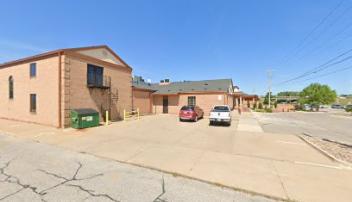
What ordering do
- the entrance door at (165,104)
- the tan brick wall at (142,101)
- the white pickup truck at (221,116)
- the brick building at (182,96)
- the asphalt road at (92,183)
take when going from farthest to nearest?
the entrance door at (165,104), the brick building at (182,96), the tan brick wall at (142,101), the white pickup truck at (221,116), the asphalt road at (92,183)

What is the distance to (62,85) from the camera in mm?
12227

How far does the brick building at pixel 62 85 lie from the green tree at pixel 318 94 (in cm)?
5757

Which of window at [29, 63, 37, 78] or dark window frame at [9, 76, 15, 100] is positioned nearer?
window at [29, 63, 37, 78]

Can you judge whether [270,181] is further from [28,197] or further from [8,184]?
[8,184]

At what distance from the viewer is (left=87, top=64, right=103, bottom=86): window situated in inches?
561

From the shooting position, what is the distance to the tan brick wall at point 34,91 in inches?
496

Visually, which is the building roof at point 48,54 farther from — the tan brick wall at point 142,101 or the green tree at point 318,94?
the green tree at point 318,94

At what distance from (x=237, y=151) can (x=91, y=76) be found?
503 inches

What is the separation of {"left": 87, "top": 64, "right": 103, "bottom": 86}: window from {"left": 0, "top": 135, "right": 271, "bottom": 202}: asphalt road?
9256 millimetres

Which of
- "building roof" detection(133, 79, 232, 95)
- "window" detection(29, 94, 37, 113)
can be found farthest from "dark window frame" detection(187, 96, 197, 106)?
"window" detection(29, 94, 37, 113)

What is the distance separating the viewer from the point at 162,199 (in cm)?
359

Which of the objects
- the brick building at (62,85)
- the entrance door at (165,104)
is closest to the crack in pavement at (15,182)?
the brick building at (62,85)

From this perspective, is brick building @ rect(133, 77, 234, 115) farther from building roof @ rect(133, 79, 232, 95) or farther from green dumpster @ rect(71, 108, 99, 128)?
green dumpster @ rect(71, 108, 99, 128)

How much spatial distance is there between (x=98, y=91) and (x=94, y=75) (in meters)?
1.39
